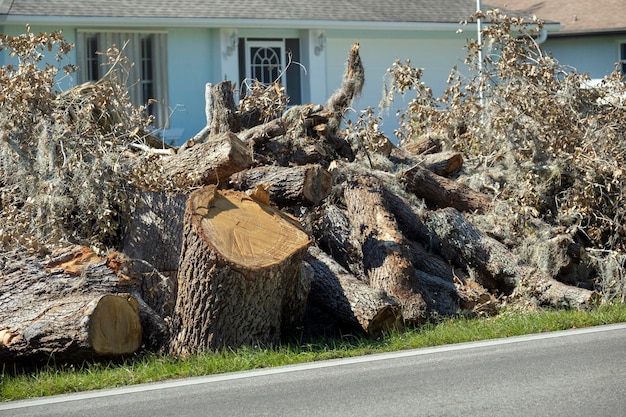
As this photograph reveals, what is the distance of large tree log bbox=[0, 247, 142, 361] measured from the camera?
7.16 metres

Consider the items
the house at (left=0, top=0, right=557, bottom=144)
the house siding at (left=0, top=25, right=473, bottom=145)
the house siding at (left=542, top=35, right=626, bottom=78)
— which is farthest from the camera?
the house siding at (left=542, top=35, right=626, bottom=78)

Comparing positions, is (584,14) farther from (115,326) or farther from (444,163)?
(115,326)

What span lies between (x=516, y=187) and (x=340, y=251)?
247 centimetres

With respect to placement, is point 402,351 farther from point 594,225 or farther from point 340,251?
point 594,225

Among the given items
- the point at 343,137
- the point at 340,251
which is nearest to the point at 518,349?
the point at 340,251

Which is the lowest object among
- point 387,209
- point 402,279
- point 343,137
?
point 402,279

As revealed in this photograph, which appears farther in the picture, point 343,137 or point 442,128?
point 442,128

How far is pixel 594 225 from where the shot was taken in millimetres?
10117

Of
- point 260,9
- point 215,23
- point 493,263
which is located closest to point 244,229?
point 493,263

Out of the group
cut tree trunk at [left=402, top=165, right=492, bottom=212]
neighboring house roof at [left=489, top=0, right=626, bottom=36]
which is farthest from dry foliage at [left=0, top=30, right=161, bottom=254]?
neighboring house roof at [left=489, top=0, right=626, bottom=36]

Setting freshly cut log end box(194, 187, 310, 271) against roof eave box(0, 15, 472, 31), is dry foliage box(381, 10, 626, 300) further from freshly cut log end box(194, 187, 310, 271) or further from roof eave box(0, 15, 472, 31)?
roof eave box(0, 15, 472, 31)

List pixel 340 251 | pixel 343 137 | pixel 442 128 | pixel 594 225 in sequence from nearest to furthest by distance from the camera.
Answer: pixel 340 251, pixel 594 225, pixel 343 137, pixel 442 128

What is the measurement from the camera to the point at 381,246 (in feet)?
29.4

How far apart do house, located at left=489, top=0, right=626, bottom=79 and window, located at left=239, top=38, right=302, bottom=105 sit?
23.8 ft
